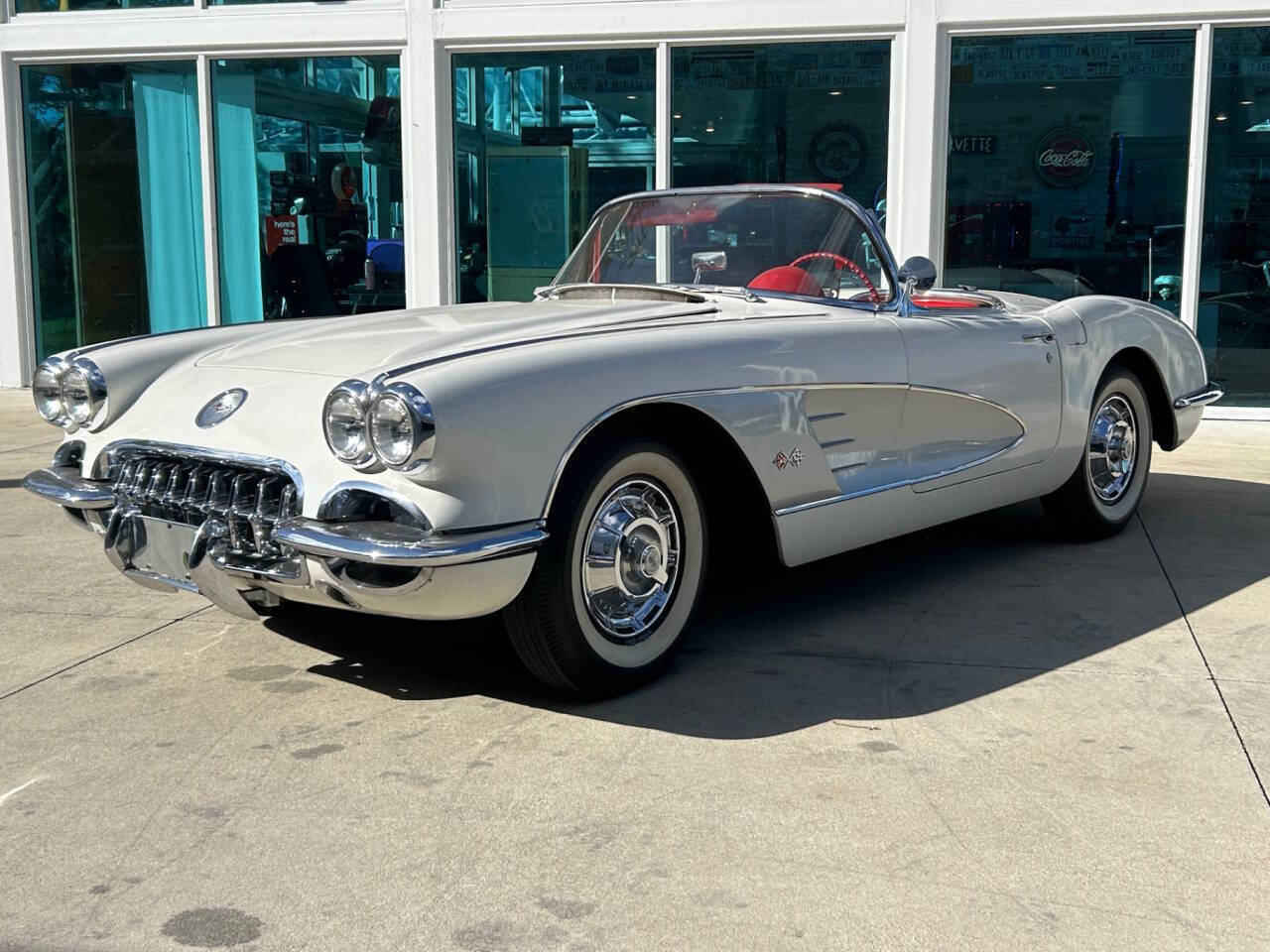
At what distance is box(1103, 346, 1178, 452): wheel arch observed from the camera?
5.73 m

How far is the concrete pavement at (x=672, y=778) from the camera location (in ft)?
8.18

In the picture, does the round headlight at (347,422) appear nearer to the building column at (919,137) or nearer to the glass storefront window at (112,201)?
the building column at (919,137)

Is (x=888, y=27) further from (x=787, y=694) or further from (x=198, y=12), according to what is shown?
(x=787, y=694)

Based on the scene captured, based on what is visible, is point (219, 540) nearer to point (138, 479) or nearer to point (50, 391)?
point (138, 479)

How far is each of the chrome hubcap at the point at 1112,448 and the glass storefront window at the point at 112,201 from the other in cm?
756

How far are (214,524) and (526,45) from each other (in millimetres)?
7267

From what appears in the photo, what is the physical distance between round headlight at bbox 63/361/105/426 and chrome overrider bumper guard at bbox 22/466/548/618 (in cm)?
16

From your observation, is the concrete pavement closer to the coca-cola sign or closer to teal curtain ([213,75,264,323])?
the coca-cola sign

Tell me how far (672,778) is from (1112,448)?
324 cm

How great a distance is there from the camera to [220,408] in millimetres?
3615

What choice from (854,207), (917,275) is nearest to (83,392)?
(854,207)

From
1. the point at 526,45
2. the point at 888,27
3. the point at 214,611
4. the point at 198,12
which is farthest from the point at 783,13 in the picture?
the point at 214,611

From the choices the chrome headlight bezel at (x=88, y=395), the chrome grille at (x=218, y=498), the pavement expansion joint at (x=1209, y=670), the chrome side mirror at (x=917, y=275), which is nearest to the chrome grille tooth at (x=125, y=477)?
the chrome grille at (x=218, y=498)

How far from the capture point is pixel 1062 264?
9250mm
